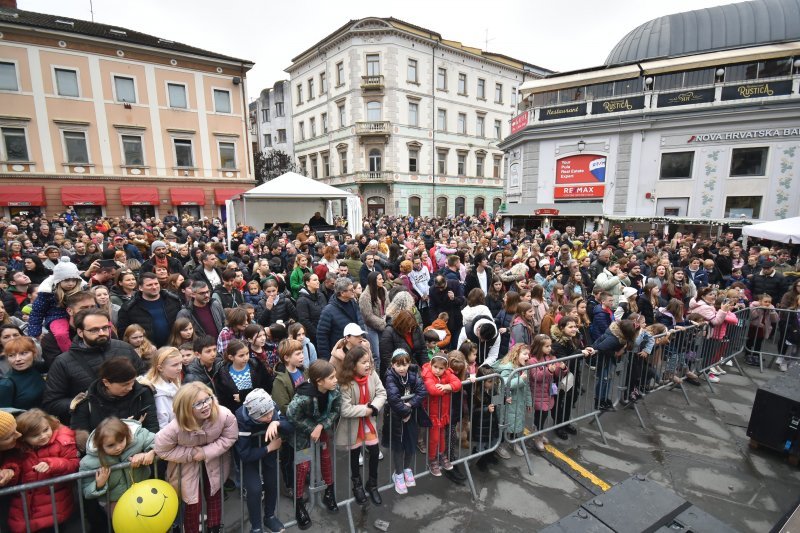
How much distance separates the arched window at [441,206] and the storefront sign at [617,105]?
55.6 feet

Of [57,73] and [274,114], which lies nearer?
[57,73]

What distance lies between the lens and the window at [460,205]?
3784 centimetres

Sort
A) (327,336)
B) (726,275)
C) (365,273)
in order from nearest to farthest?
(327,336) < (365,273) < (726,275)

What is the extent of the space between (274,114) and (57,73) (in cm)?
2489

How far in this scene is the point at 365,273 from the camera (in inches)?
274

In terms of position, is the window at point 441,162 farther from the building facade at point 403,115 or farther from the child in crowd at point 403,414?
the child in crowd at point 403,414

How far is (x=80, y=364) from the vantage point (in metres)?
3.06

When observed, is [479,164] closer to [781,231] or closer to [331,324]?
[781,231]

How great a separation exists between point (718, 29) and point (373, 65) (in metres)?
23.9

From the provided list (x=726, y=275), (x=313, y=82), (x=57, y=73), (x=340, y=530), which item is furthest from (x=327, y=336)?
(x=313, y=82)

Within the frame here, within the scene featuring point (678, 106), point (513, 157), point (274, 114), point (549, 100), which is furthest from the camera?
point (274, 114)

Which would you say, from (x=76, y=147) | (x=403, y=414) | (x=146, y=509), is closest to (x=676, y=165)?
(x=403, y=414)

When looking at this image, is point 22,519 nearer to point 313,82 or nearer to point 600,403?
point 600,403

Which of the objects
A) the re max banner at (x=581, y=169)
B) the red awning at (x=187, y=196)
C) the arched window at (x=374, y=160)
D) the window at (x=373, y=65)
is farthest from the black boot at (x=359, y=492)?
the window at (x=373, y=65)
